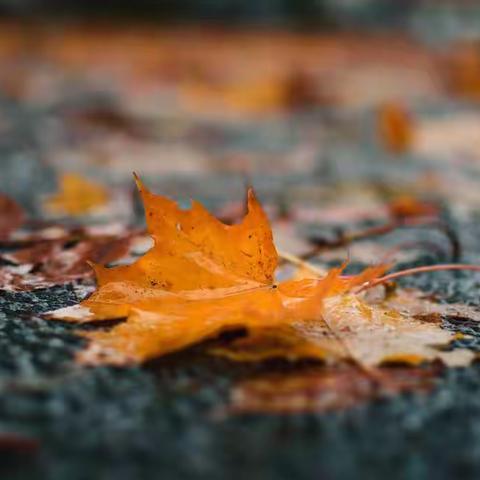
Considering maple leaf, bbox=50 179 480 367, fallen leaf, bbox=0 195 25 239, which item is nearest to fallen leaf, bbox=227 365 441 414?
maple leaf, bbox=50 179 480 367

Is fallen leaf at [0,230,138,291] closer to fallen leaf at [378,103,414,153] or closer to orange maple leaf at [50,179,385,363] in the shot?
orange maple leaf at [50,179,385,363]

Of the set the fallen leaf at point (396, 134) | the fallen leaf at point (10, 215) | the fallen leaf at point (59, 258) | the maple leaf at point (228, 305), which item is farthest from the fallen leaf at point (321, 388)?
the fallen leaf at point (396, 134)

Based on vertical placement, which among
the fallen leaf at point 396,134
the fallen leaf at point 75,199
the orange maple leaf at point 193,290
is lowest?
the fallen leaf at point 396,134

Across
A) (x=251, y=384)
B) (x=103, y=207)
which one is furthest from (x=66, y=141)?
(x=251, y=384)

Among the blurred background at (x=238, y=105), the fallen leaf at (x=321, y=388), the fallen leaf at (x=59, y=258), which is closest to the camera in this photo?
the fallen leaf at (x=321, y=388)

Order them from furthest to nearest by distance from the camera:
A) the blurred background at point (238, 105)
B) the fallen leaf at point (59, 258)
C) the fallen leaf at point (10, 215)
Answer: the blurred background at point (238, 105) → the fallen leaf at point (10, 215) → the fallen leaf at point (59, 258)

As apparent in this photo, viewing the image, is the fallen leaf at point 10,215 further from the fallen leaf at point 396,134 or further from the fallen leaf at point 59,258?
the fallen leaf at point 396,134

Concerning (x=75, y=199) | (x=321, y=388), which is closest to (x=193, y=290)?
(x=321, y=388)

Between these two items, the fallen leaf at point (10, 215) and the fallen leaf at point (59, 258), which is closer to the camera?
the fallen leaf at point (59, 258)

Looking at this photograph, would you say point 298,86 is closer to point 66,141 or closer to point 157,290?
point 66,141
